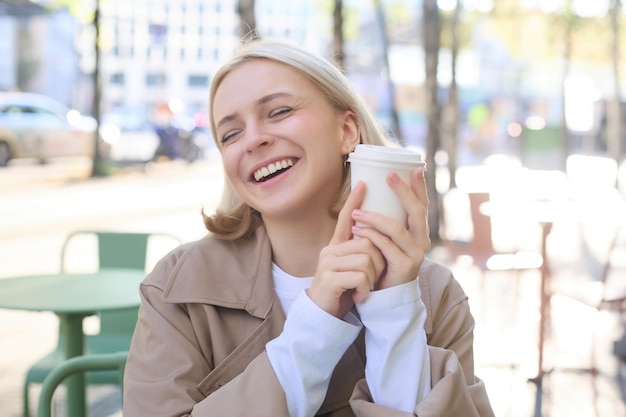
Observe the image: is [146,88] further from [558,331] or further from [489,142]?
[558,331]

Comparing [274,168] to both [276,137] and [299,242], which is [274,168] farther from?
[299,242]

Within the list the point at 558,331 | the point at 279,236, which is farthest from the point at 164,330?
the point at 558,331

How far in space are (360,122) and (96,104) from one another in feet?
58.0

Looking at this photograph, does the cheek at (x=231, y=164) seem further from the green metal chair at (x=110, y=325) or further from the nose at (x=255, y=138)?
the green metal chair at (x=110, y=325)

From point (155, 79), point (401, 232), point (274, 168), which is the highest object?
point (155, 79)

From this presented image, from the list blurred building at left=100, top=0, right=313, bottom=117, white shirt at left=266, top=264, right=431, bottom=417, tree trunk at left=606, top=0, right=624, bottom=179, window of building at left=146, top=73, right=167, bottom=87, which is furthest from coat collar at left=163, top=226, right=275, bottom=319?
window of building at left=146, top=73, right=167, bottom=87

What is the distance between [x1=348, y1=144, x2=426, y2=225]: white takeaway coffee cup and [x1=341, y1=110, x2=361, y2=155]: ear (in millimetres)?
361

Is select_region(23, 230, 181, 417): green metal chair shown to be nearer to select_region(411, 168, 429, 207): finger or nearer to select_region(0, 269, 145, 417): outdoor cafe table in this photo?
select_region(0, 269, 145, 417): outdoor cafe table

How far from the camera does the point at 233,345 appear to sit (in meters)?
1.57

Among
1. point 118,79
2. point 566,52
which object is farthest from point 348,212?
point 118,79

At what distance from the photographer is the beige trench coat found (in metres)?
1.36

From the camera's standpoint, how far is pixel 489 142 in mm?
37000

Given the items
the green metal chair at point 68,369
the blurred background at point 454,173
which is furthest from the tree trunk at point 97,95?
the green metal chair at point 68,369

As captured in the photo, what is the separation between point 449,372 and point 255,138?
1.79ft
